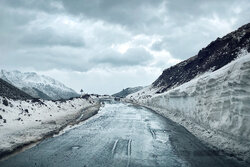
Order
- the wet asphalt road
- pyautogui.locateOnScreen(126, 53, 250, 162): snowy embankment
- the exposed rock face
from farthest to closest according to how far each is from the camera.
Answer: the exposed rock face
pyautogui.locateOnScreen(126, 53, 250, 162): snowy embankment
the wet asphalt road

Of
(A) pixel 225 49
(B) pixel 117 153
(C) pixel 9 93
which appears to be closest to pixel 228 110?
(B) pixel 117 153

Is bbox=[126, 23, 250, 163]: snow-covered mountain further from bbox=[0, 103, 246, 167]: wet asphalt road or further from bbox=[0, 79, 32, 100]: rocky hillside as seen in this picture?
bbox=[0, 79, 32, 100]: rocky hillside

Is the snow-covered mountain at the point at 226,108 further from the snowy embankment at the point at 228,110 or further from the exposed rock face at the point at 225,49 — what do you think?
the exposed rock face at the point at 225,49

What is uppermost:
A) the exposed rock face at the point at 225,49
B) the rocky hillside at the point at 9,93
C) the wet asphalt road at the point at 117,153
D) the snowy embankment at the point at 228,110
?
the exposed rock face at the point at 225,49

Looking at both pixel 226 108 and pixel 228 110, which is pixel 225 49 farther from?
pixel 228 110

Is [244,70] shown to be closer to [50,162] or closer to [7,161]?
[50,162]

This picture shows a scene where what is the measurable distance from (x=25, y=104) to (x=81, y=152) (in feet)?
60.8

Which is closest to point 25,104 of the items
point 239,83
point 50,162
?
point 50,162

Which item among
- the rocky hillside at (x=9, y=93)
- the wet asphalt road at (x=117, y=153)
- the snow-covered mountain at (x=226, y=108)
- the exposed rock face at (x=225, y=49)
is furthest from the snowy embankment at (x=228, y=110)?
the exposed rock face at (x=225, y=49)

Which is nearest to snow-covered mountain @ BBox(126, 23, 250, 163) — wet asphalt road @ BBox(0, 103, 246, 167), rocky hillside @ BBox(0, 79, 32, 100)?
wet asphalt road @ BBox(0, 103, 246, 167)

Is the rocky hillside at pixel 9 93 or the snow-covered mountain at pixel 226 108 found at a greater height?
the rocky hillside at pixel 9 93

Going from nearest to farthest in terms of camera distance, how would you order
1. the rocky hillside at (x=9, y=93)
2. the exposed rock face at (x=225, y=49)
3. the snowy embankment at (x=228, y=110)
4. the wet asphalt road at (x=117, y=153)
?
1. the wet asphalt road at (x=117, y=153)
2. the snowy embankment at (x=228, y=110)
3. the rocky hillside at (x=9, y=93)
4. the exposed rock face at (x=225, y=49)

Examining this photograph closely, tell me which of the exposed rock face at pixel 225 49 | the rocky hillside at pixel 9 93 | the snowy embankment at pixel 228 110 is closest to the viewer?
the snowy embankment at pixel 228 110

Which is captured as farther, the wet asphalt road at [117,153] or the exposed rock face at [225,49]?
the exposed rock face at [225,49]
